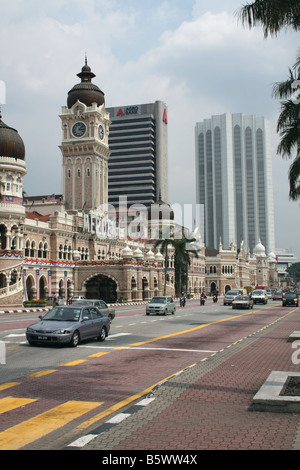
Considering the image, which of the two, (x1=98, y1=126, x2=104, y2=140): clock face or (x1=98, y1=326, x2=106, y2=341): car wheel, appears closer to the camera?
(x1=98, y1=326, x2=106, y2=341): car wheel

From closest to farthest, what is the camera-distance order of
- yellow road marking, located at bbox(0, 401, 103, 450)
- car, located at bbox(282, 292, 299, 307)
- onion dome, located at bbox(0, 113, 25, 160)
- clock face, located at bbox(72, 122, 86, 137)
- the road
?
yellow road marking, located at bbox(0, 401, 103, 450), the road, onion dome, located at bbox(0, 113, 25, 160), car, located at bbox(282, 292, 299, 307), clock face, located at bbox(72, 122, 86, 137)

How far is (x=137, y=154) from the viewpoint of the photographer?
163 metres

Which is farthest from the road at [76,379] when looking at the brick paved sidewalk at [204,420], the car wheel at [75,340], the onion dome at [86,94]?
the onion dome at [86,94]

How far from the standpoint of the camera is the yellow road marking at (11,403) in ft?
26.3

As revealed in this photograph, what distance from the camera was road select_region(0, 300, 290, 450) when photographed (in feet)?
22.8

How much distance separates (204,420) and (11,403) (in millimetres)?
3358

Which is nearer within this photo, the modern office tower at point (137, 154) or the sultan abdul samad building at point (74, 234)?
the sultan abdul samad building at point (74, 234)

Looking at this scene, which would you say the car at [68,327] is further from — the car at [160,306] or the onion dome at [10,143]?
the onion dome at [10,143]

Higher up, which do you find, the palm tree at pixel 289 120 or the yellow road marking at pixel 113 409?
the palm tree at pixel 289 120

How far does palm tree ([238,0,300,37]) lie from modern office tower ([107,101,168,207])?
14598cm

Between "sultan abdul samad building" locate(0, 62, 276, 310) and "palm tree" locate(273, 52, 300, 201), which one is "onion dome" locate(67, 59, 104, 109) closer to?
"sultan abdul samad building" locate(0, 62, 276, 310)

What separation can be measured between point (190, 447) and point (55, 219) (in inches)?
2253

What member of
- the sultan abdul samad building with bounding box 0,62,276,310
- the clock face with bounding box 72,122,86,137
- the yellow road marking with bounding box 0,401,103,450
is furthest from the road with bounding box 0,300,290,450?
the clock face with bounding box 72,122,86,137

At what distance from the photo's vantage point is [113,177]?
162 m
